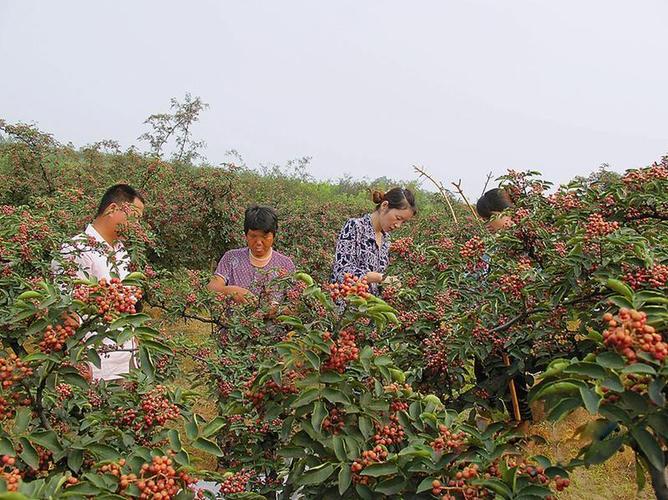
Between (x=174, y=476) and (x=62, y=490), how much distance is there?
0.23 metres

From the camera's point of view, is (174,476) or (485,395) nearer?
(174,476)

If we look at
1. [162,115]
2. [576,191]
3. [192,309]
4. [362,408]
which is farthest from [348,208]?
[362,408]

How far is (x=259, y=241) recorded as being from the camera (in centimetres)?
358

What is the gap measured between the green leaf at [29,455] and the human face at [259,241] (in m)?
2.30

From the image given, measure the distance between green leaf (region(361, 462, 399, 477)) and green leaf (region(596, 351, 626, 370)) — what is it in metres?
0.53

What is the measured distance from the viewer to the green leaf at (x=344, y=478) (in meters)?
1.31

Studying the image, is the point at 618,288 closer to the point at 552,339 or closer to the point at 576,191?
the point at 552,339

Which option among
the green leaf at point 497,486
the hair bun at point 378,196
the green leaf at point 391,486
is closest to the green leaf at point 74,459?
the green leaf at point 391,486

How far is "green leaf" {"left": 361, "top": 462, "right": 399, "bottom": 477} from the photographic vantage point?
1295mm

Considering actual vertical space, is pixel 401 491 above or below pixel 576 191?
below

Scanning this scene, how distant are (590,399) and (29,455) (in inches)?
47.0

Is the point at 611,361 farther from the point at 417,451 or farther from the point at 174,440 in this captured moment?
the point at 174,440

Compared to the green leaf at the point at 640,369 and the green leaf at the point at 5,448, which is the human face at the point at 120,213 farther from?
the green leaf at the point at 640,369

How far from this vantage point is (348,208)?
418 inches
